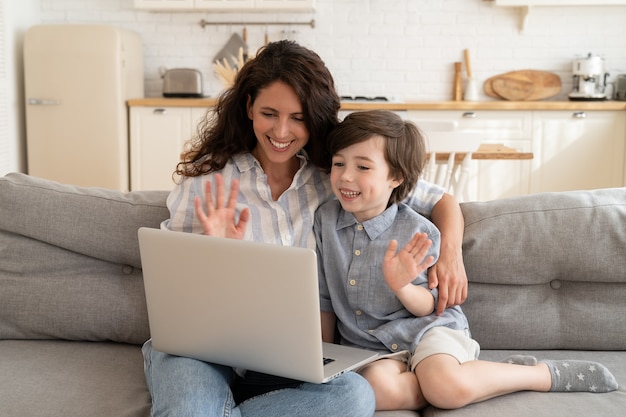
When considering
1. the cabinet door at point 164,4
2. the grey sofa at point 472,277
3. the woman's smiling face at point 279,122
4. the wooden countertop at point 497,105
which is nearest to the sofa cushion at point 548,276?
the grey sofa at point 472,277

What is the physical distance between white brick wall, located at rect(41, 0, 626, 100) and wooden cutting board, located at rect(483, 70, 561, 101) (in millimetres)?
61

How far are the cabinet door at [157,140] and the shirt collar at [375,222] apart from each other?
350 cm

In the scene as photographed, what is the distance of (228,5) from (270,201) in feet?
12.2

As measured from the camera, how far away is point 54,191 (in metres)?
2.07

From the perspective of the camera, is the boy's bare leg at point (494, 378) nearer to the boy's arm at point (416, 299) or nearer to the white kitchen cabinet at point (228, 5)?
the boy's arm at point (416, 299)

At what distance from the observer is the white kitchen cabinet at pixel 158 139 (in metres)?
5.35

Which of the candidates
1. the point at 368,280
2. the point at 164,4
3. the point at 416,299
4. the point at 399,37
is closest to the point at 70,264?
the point at 368,280

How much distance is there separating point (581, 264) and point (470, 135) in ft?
5.21

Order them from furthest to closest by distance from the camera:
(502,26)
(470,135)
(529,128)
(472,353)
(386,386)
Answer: (502,26) → (529,128) → (470,135) → (472,353) → (386,386)

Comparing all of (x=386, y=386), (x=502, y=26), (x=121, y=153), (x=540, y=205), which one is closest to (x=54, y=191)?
(x=386, y=386)

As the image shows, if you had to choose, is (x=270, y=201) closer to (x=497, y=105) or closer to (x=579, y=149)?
(x=497, y=105)

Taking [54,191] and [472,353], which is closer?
[472,353]

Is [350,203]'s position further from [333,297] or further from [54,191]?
[54,191]

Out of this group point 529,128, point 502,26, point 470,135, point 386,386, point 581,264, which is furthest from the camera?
point 502,26
